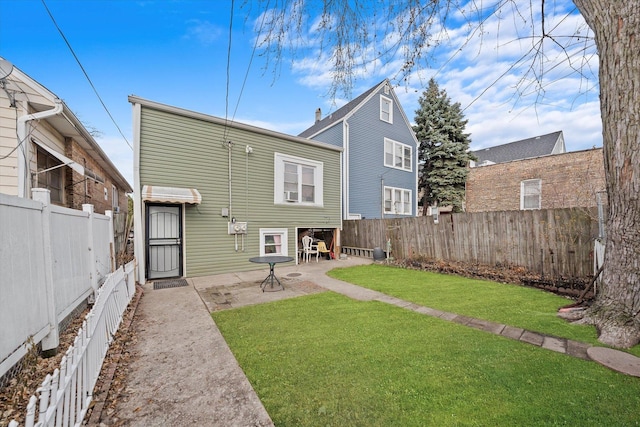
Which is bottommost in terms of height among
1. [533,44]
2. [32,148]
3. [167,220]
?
[167,220]

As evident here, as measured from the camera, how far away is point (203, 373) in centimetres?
285

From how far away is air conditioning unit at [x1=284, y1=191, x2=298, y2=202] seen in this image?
9.85m

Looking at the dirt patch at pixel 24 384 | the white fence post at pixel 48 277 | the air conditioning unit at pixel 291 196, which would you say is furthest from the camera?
the air conditioning unit at pixel 291 196

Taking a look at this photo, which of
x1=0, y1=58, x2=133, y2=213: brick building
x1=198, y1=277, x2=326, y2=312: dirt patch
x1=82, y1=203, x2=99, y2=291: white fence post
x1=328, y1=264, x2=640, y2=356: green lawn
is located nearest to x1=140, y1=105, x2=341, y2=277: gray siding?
x1=0, y1=58, x2=133, y2=213: brick building

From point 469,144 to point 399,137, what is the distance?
548cm

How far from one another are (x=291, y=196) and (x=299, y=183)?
0.63m

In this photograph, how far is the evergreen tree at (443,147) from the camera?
17578 millimetres

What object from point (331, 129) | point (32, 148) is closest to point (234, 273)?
point (32, 148)

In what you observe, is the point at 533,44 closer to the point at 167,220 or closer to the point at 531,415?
the point at 531,415

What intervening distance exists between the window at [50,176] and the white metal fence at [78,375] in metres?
4.49

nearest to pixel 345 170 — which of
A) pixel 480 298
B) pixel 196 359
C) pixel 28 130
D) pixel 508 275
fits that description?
pixel 508 275

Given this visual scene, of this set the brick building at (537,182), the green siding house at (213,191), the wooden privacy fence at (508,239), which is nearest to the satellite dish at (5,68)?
the green siding house at (213,191)

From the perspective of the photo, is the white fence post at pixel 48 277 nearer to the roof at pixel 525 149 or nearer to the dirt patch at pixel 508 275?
the dirt patch at pixel 508 275

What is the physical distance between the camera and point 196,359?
124 inches
